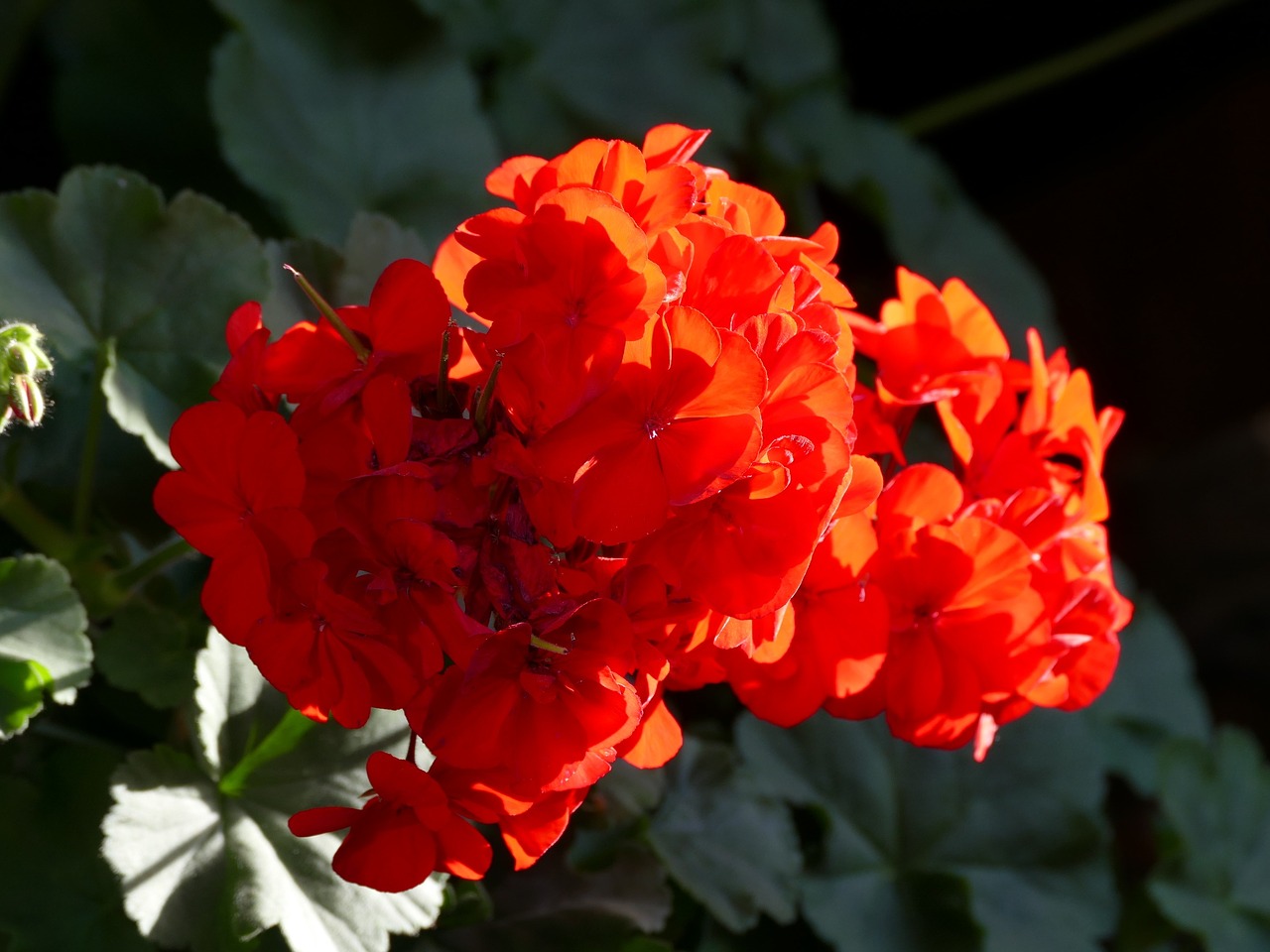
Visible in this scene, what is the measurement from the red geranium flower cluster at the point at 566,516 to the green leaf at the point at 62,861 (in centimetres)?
A: 28

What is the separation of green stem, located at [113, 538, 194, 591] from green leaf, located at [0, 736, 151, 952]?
107 mm

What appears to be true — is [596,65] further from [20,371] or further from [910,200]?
[20,371]

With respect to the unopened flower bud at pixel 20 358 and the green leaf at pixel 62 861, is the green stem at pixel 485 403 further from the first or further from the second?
the green leaf at pixel 62 861

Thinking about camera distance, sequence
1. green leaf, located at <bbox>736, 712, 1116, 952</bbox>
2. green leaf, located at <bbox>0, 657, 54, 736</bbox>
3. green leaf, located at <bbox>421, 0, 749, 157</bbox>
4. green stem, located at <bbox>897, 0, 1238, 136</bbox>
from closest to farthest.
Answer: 1. green leaf, located at <bbox>0, 657, 54, 736</bbox>
2. green leaf, located at <bbox>736, 712, 1116, 952</bbox>
3. green leaf, located at <bbox>421, 0, 749, 157</bbox>
4. green stem, located at <bbox>897, 0, 1238, 136</bbox>

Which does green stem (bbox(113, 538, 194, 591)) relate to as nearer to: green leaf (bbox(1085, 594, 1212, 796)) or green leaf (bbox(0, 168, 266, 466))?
green leaf (bbox(0, 168, 266, 466))

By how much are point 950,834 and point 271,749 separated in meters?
0.62

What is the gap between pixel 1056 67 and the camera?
1.74m

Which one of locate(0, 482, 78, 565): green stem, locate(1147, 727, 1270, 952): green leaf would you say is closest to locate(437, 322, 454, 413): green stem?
locate(0, 482, 78, 565): green stem

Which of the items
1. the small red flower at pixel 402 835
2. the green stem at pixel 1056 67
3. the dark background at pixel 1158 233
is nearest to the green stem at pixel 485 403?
the small red flower at pixel 402 835

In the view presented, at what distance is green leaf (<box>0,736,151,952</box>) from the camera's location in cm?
73

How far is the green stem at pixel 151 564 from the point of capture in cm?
73

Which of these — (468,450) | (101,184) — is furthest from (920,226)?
(468,450)

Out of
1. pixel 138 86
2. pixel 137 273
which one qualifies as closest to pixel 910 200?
pixel 138 86

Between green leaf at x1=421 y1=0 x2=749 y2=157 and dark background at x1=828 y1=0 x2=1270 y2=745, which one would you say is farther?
dark background at x1=828 y1=0 x2=1270 y2=745
